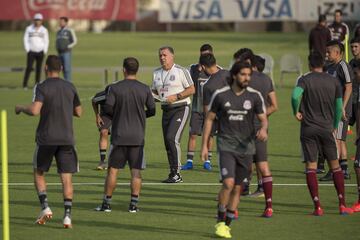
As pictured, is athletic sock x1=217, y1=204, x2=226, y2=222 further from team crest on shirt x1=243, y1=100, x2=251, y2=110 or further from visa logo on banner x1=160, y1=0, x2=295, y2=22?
visa logo on banner x1=160, y1=0, x2=295, y2=22

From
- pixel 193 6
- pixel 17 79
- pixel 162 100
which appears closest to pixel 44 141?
pixel 162 100

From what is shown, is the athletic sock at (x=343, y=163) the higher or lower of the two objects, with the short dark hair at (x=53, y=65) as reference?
lower

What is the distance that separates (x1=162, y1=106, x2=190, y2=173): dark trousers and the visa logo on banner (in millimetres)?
28068

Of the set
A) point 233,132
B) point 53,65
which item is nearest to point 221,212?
point 233,132

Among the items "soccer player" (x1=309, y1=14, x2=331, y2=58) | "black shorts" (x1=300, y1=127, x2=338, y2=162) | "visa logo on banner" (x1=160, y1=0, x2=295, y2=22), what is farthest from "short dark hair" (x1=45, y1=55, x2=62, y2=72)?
"visa logo on banner" (x1=160, y1=0, x2=295, y2=22)

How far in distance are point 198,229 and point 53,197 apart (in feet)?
11.0

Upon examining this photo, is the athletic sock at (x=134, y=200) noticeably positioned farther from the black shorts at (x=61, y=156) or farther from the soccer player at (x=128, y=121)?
the black shorts at (x=61, y=156)

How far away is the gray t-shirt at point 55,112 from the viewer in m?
13.3

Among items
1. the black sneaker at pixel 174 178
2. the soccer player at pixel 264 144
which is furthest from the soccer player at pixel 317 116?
the black sneaker at pixel 174 178

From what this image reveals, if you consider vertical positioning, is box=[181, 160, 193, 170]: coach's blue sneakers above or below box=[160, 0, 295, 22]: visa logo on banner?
below

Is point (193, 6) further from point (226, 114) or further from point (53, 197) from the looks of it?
point (226, 114)

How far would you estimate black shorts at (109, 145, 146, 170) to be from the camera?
14352 mm

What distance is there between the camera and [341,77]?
1664cm

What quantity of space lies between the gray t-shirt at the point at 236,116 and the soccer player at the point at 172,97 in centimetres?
439
